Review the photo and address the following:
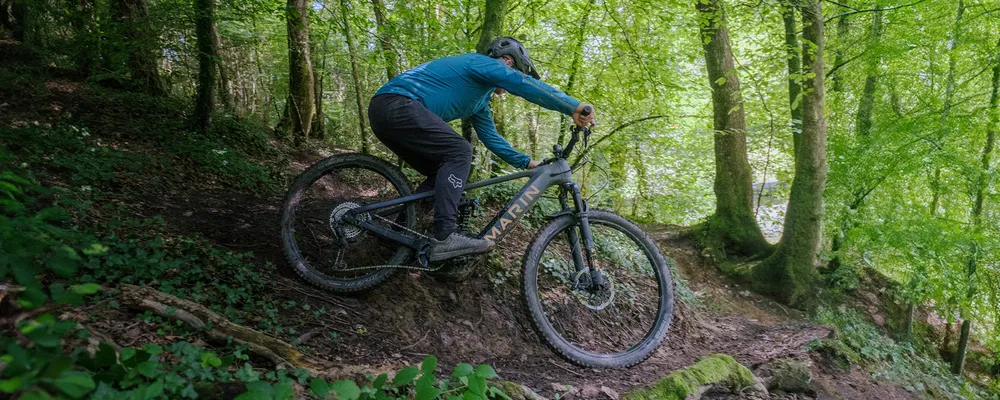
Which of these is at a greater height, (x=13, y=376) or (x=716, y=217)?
(x=716, y=217)

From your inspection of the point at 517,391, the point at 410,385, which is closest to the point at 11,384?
the point at 410,385

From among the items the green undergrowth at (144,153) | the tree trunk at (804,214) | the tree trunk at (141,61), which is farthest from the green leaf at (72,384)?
the tree trunk at (804,214)

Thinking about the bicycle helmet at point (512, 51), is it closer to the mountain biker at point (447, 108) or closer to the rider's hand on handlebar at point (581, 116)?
the mountain biker at point (447, 108)

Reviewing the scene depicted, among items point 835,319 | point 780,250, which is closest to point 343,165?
point 780,250

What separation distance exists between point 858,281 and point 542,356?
24.9 ft

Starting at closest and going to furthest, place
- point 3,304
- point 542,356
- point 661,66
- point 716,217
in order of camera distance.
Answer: point 3,304
point 542,356
point 661,66
point 716,217

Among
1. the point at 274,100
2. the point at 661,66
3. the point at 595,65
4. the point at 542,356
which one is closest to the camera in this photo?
the point at 542,356

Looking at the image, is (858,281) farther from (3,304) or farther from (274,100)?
(274,100)

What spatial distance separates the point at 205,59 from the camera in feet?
19.3

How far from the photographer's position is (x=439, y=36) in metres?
5.80

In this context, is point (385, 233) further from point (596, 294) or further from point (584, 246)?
point (596, 294)

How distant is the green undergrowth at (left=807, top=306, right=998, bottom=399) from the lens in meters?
5.56

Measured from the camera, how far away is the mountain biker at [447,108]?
328 centimetres

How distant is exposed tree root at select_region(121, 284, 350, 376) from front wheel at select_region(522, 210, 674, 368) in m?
1.44
